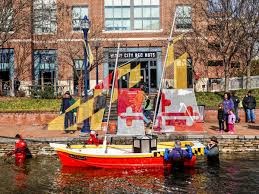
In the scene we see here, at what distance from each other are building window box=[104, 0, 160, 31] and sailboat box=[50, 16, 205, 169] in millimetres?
27058

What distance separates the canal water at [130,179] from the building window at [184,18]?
21958 mm

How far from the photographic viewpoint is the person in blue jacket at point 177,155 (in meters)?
19.7

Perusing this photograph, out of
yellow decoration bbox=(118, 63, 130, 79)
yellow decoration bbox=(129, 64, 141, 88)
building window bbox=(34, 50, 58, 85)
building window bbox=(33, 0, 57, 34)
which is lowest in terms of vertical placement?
yellow decoration bbox=(129, 64, 141, 88)

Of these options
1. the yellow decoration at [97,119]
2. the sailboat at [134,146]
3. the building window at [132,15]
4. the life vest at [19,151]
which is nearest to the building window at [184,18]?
the building window at [132,15]

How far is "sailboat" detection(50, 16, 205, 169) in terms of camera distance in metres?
20.0

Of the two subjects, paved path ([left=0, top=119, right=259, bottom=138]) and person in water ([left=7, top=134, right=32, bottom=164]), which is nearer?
person in water ([left=7, top=134, right=32, bottom=164])

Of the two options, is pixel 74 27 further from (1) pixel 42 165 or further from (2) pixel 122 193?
(2) pixel 122 193

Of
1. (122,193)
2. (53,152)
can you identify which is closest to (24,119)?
(53,152)

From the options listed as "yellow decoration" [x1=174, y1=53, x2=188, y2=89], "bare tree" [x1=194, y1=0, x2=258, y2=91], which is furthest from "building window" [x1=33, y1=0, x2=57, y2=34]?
"yellow decoration" [x1=174, y1=53, x2=188, y2=89]

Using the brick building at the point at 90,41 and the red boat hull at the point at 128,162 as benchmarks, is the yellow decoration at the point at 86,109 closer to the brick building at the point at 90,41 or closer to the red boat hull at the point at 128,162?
the red boat hull at the point at 128,162

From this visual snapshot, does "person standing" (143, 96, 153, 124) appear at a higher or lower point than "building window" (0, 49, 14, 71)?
lower

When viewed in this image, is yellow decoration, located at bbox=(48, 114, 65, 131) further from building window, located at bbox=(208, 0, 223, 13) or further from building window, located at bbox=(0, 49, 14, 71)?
building window, located at bbox=(0, 49, 14, 71)

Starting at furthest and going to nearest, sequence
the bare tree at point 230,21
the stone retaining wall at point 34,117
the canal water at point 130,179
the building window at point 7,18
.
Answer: the building window at point 7,18 → the bare tree at point 230,21 → the stone retaining wall at point 34,117 → the canal water at point 130,179

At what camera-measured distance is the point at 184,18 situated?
42.3m
